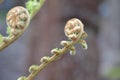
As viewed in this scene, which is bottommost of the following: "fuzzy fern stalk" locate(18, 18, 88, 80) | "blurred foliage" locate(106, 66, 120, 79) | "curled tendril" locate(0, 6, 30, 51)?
"fuzzy fern stalk" locate(18, 18, 88, 80)

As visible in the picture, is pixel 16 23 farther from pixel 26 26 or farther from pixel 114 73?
pixel 114 73

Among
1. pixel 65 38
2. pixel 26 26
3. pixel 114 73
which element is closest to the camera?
pixel 26 26

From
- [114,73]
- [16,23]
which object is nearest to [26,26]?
[16,23]

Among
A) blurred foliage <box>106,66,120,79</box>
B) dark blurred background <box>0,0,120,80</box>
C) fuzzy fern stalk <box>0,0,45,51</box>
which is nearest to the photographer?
fuzzy fern stalk <box>0,0,45,51</box>

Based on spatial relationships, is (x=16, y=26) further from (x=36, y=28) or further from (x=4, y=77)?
(x=4, y=77)

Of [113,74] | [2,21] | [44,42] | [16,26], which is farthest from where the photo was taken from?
[2,21]

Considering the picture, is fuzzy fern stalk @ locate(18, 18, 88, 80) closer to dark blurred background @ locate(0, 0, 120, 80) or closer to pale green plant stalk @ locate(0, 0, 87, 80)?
pale green plant stalk @ locate(0, 0, 87, 80)

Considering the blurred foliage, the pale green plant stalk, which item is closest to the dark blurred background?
the blurred foliage

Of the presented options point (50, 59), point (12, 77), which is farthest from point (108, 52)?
point (50, 59)

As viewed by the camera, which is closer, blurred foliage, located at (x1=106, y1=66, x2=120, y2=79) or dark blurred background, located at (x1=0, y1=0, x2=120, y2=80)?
dark blurred background, located at (x1=0, y1=0, x2=120, y2=80)

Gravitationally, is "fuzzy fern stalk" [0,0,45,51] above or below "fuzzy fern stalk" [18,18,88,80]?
above

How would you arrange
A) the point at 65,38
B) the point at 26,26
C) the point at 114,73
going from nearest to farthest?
1. the point at 26,26
2. the point at 65,38
3. the point at 114,73
